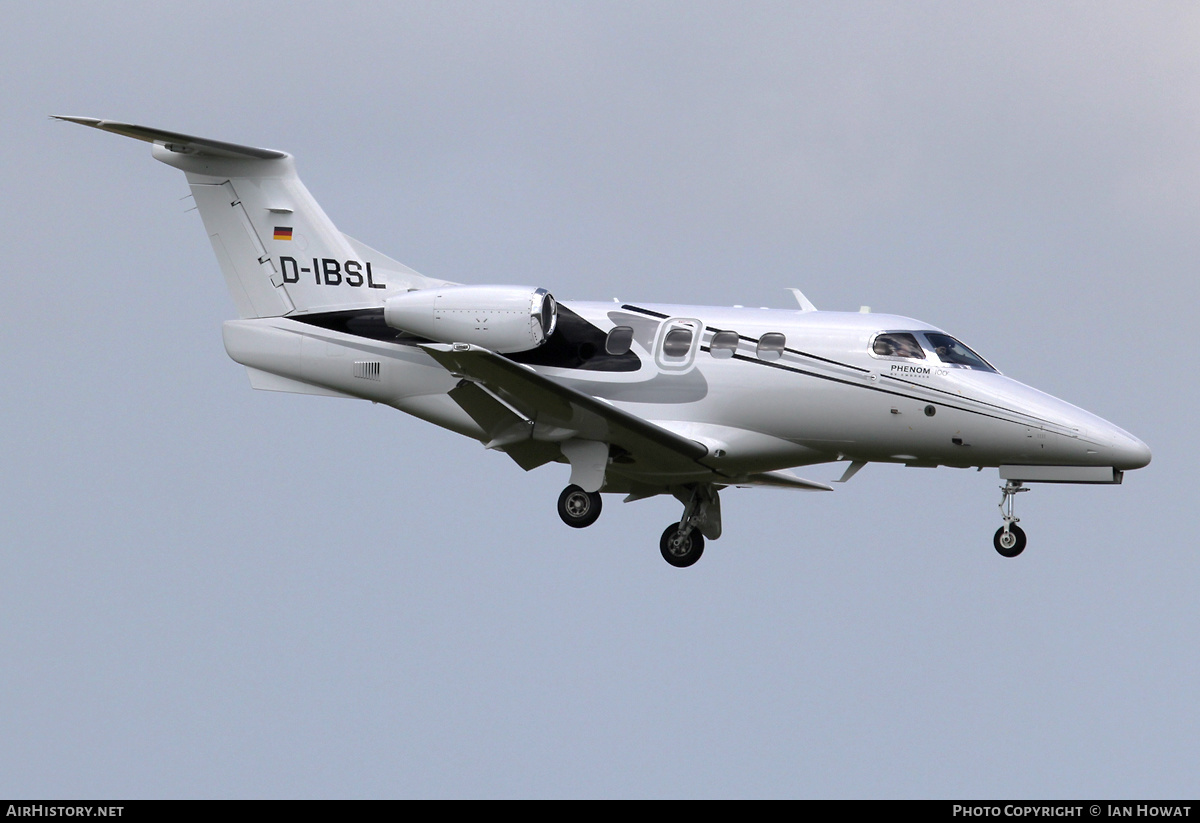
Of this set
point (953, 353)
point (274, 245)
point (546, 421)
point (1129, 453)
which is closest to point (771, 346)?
point (953, 353)

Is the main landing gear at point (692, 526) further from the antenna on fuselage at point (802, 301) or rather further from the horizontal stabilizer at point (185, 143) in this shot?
the horizontal stabilizer at point (185, 143)

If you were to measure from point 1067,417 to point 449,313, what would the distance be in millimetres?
8949

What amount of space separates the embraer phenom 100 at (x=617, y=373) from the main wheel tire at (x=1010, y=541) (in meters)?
0.02

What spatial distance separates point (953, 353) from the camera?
21.4 metres

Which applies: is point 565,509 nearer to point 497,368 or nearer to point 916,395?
point 497,368

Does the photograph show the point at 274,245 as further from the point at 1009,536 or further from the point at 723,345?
the point at 1009,536

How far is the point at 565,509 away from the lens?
2152 cm

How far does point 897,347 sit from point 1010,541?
10.4 ft

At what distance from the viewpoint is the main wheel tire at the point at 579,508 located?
2150 cm

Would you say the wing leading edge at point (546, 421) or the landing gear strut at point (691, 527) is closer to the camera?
the wing leading edge at point (546, 421)

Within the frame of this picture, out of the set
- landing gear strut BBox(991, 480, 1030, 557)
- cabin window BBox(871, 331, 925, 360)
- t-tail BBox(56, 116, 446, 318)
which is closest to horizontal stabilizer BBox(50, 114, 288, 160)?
t-tail BBox(56, 116, 446, 318)

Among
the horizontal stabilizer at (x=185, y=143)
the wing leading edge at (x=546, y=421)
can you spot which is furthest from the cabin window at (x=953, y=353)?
the horizontal stabilizer at (x=185, y=143)

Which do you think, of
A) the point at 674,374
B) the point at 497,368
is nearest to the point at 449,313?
the point at 497,368

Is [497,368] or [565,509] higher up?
[497,368]
